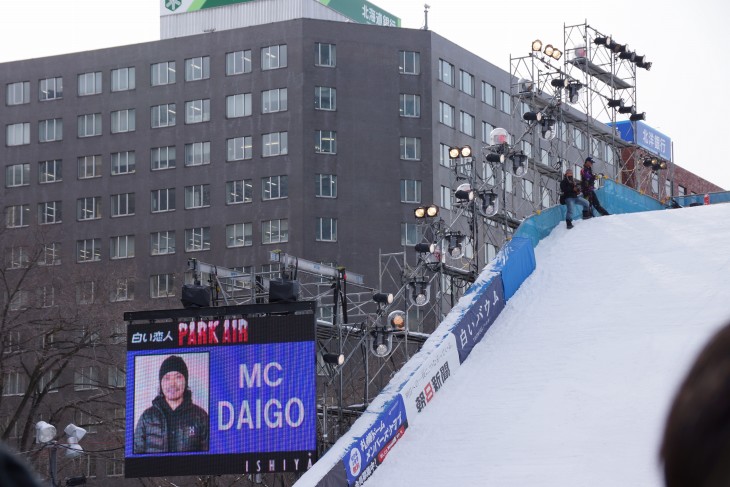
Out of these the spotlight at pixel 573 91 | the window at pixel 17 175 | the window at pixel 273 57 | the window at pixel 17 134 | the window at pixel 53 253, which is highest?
the window at pixel 273 57

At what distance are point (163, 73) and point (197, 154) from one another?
5177 millimetres

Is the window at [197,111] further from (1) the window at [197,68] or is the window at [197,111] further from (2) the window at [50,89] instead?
(2) the window at [50,89]

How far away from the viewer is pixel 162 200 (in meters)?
76.3

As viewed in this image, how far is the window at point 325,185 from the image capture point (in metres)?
73.4

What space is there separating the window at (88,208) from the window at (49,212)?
48.4 inches

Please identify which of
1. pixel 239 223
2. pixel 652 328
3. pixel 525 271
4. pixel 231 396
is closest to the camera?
pixel 231 396

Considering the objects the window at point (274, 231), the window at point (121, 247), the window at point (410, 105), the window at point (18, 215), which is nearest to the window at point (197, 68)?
the window at point (274, 231)

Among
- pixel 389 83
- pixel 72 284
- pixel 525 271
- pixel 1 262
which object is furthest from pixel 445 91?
pixel 525 271

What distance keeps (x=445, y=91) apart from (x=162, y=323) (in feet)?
195

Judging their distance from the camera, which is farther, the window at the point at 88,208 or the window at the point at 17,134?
the window at the point at 17,134

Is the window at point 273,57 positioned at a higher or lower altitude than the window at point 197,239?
higher

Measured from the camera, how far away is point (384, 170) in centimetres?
7450

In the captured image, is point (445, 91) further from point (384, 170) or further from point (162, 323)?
point (162, 323)

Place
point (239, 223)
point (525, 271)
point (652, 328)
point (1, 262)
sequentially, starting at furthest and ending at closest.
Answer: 1. point (239, 223)
2. point (1, 262)
3. point (525, 271)
4. point (652, 328)
